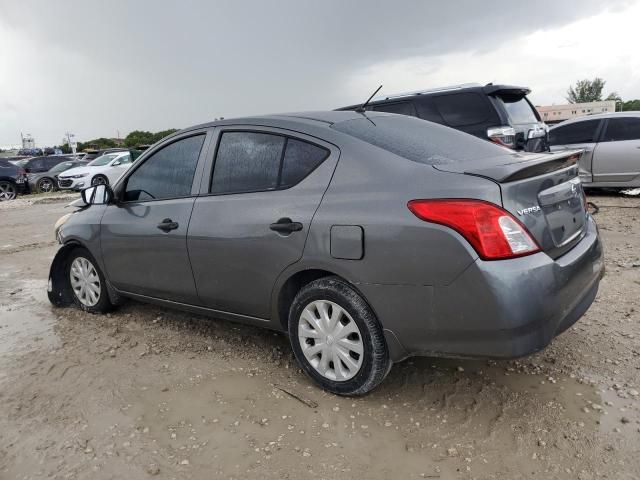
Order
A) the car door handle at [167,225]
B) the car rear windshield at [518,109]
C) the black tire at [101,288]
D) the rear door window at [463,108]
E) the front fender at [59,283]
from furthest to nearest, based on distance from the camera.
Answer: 1. the car rear windshield at [518,109]
2. the rear door window at [463,108]
3. the front fender at [59,283]
4. the black tire at [101,288]
5. the car door handle at [167,225]

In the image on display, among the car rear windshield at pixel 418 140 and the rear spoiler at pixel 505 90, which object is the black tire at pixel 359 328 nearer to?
the car rear windshield at pixel 418 140

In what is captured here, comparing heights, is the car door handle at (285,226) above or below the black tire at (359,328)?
above

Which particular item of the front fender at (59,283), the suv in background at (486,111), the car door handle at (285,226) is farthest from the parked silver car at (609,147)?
the front fender at (59,283)

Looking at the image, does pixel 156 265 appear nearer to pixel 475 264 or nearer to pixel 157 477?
pixel 157 477

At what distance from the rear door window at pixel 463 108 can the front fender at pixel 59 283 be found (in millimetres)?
5563

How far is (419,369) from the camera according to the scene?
3260mm

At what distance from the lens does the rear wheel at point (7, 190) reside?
1800 centimetres

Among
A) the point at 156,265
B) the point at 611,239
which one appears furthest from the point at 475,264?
the point at 611,239

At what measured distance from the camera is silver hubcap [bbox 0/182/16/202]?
1802 centimetres

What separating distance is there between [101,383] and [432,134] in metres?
2.61

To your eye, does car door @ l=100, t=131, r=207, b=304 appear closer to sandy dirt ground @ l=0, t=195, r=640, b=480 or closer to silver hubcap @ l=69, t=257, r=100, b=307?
silver hubcap @ l=69, t=257, r=100, b=307

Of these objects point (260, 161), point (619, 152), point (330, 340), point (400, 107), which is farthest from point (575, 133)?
point (330, 340)

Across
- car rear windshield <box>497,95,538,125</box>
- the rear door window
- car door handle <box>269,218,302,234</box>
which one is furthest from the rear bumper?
car rear windshield <box>497,95,538,125</box>

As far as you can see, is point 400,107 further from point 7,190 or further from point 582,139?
point 7,190
